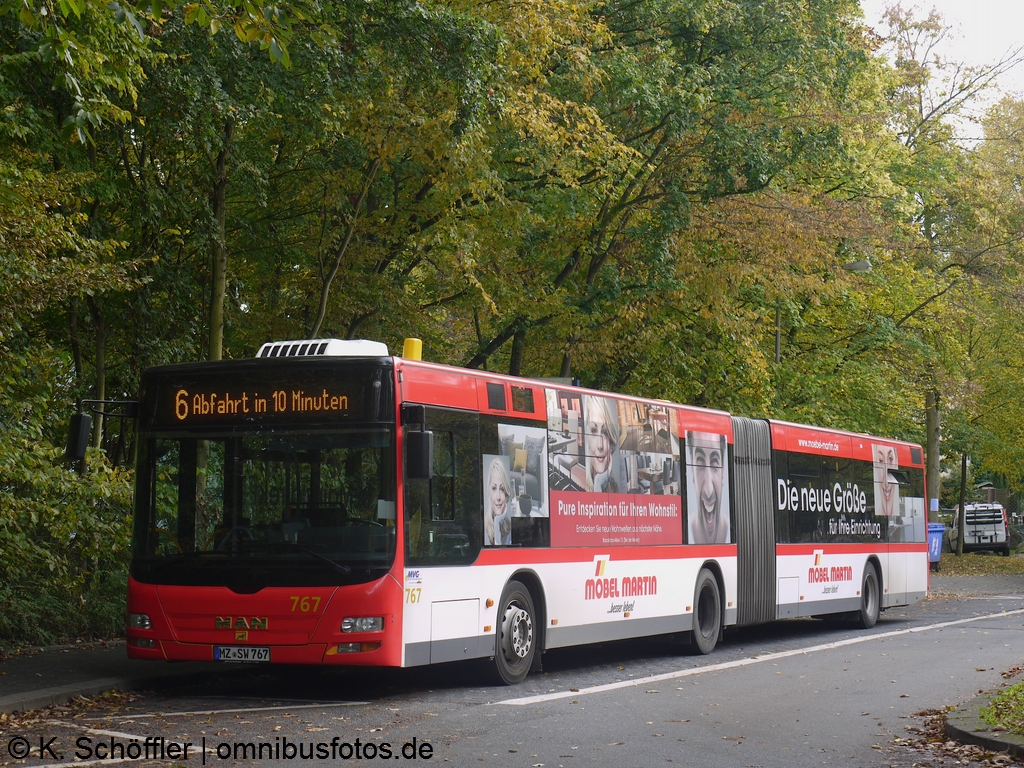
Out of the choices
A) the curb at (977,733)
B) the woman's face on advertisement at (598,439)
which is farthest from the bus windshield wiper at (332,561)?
the curb at (977,733)

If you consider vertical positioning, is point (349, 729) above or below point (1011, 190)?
below

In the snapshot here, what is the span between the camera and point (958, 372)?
36156 mm

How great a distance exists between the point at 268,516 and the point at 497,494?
238cm

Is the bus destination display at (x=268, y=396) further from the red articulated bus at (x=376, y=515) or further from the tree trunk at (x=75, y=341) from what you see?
the tree trunk at (x=75, y=341)

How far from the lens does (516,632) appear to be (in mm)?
13023

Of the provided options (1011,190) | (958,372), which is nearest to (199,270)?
(958,372)

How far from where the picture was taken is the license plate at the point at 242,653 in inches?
448

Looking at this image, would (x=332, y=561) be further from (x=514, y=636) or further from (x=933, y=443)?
(x=933, y=443)

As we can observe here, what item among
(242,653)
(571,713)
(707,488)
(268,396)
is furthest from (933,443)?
(242,653)

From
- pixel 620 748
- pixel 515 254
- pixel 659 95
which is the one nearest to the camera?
pixel 620 748

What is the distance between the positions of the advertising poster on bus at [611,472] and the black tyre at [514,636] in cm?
87

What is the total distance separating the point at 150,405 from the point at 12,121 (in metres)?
3.15

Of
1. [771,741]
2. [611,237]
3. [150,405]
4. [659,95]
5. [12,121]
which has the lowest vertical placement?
[771,741]

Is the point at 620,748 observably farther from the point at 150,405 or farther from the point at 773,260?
the point at 773,260
